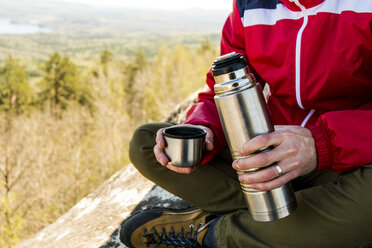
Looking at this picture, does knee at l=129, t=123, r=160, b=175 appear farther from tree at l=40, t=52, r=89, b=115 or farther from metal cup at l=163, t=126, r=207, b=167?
tree at l=40, t=52, r=89, b=115

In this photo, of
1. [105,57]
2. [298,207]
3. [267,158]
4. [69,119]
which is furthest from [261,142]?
[105,57]

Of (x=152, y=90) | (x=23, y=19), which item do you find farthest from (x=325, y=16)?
(x=23, y=19)

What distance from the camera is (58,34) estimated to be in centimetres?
14000

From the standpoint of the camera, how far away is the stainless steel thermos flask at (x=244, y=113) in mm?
1360

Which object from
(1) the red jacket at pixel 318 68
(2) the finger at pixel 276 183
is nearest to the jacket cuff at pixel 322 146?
(1) the red jacket at pixel 318 68

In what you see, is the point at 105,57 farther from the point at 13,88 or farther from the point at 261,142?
the point at 261,142

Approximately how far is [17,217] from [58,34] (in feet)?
442

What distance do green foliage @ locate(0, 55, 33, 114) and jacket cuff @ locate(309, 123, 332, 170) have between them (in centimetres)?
3391

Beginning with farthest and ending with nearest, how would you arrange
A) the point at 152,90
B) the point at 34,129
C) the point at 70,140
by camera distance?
the point at 152,90 < the point at 70,140 < the point at 34,129

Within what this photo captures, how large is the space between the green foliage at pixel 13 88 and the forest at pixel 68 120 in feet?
0.28

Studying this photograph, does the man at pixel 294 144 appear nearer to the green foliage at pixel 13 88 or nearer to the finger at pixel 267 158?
the finger at pixel 267 158

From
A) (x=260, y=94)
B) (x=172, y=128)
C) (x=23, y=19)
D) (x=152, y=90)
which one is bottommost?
(x=152, y=90)

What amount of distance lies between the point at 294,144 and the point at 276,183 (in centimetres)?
16

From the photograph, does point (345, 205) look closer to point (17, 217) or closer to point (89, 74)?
point (17, 217)
